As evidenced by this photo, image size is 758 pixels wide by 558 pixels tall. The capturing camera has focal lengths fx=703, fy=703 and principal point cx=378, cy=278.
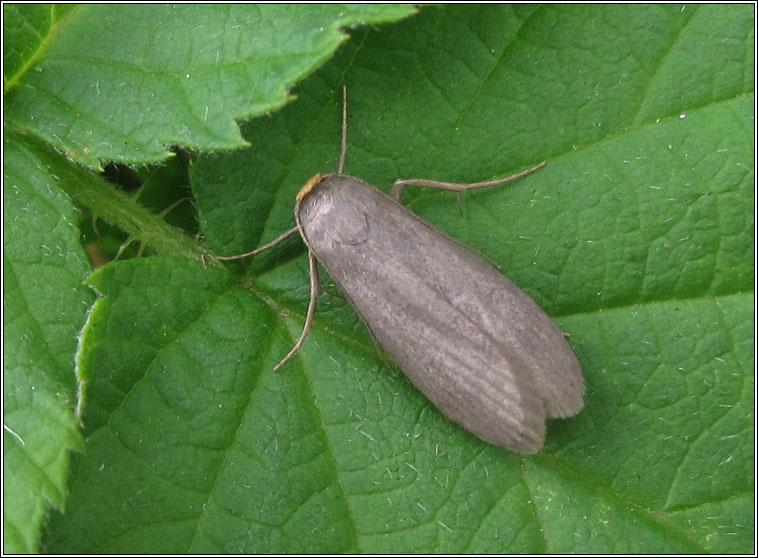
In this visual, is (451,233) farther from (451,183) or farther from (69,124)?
(69,124)

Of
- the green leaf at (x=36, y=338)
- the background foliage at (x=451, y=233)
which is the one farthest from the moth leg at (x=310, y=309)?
the green leaf at (x=36, y=338)

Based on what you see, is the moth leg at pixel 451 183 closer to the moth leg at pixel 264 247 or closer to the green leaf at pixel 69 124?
the moth leg at pixel 264 247

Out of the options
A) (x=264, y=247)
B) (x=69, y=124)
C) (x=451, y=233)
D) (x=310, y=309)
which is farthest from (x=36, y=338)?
(x=451, y=233)

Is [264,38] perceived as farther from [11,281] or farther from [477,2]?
[11,281]

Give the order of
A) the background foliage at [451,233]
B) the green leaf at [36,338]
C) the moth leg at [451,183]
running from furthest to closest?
the moth leg at [451,183] → the background foliage at [451,233] → the green leaf at [36,338]

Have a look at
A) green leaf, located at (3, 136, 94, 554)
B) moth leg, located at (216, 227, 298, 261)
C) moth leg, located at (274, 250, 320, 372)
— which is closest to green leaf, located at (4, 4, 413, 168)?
green leaf, located at (3, 136, 94, 554)

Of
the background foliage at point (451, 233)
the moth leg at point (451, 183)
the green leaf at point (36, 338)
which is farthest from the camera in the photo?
the moth leg at point (451, 183)
